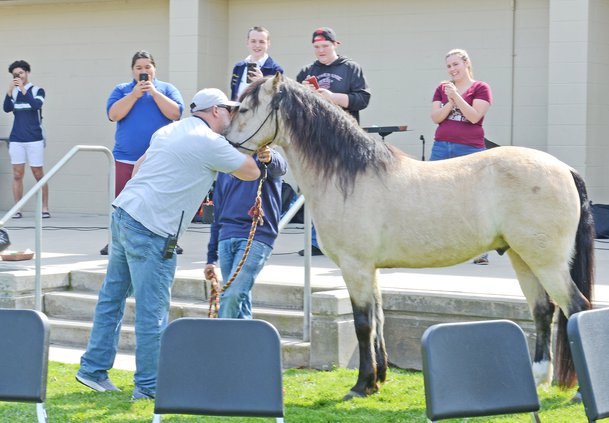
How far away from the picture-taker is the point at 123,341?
8305 millimetres

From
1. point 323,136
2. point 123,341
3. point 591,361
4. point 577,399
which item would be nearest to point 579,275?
point 577,399

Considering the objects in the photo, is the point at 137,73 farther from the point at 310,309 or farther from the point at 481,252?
the point at 481,252

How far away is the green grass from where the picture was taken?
610cm

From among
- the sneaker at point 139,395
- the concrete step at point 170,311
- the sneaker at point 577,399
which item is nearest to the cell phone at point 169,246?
the sneaker at point 139,395

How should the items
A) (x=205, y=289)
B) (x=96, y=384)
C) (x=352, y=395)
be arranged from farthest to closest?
(x=205, y=289) → (x=96, y=384) → (x=352, y=395)

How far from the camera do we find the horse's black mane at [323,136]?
253 inches

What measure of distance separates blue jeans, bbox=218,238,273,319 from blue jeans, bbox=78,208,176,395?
40cm

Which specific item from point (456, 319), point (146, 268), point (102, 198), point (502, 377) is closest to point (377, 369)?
point (456, 319)

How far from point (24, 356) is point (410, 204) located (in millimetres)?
2677

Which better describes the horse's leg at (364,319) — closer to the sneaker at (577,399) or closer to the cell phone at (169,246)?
the cell phone at (169,246)

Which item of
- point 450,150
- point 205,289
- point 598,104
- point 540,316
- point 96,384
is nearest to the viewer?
point 540,316

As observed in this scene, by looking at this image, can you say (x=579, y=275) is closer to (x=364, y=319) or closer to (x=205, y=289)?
(x=364, y=319)

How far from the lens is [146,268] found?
628 cm

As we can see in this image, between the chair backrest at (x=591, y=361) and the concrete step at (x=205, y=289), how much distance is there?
367cm
